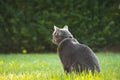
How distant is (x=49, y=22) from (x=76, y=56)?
6.99m

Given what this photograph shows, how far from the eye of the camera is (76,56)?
761cm

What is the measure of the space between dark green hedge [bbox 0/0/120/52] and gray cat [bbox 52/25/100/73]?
6.47 meters

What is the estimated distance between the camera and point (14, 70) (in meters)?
9.35

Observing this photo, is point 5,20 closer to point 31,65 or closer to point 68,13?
point 68,13

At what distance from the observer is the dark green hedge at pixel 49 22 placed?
575 inches

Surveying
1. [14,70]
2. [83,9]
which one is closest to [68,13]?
[83,9]

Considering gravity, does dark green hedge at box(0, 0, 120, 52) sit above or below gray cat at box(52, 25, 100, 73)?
below

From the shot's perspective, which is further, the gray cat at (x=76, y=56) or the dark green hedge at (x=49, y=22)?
the dark green hedge at (x=49, y=22)

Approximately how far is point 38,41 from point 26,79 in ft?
25.5

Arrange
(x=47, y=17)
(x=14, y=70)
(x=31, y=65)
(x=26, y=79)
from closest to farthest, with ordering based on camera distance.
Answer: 1. (x=26, y=79)
2. (x=14, y=70)
3. (x=31, y=65)
4. (x=47, y=17)

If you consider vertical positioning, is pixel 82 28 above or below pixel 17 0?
below

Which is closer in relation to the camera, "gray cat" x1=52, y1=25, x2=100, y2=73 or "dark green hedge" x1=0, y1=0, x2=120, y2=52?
"gray cat" x1=52, y1=25, x2=100, y2=73

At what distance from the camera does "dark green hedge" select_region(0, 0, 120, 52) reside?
48.0 feet

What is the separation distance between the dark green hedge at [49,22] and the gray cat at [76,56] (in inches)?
255
